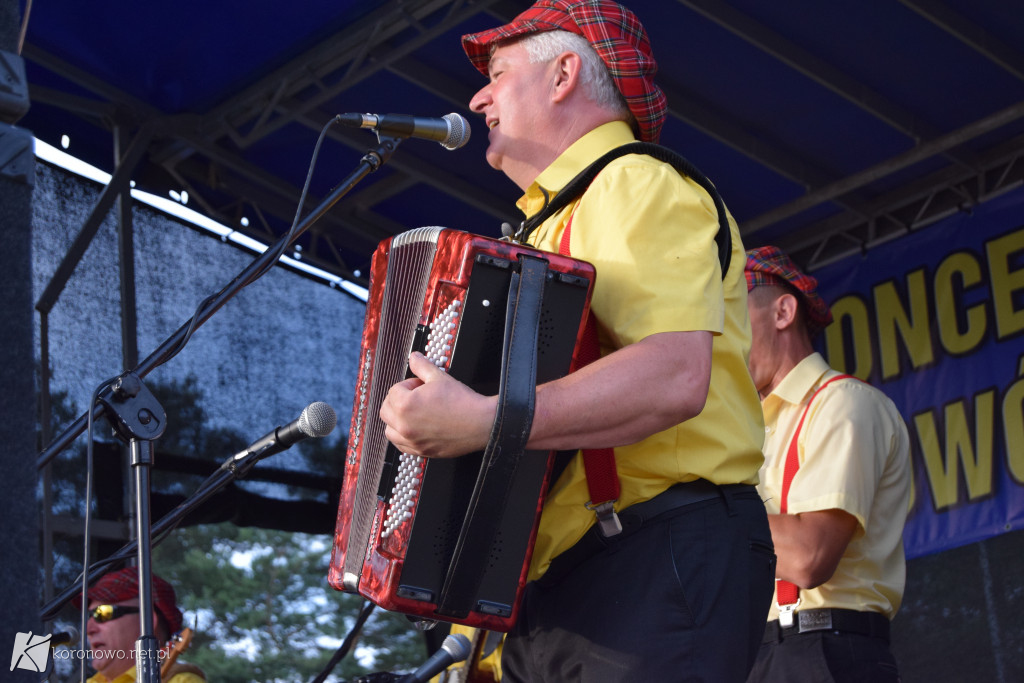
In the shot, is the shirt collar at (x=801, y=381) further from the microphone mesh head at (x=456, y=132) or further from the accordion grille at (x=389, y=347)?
the accordion grille at (x=389, y=347)

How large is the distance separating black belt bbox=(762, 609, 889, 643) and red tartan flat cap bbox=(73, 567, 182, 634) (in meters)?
2.87

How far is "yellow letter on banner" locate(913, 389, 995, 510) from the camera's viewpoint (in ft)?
17.9

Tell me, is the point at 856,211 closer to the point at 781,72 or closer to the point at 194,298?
the point at 781,72

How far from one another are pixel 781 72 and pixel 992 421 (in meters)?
1.98

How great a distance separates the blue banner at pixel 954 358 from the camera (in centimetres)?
540

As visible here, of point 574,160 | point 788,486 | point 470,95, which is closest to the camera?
point 574,160

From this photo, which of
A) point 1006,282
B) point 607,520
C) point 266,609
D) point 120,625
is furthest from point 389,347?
point 266,609

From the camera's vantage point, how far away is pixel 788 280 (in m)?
3.97

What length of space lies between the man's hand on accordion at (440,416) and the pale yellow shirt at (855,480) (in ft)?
5.93

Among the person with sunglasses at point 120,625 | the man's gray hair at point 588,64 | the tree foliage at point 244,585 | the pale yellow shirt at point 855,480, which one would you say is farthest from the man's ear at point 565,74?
the tree foliage at point 244,585

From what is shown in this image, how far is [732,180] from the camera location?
601cm

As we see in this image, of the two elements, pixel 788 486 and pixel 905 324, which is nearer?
pixel 788 486

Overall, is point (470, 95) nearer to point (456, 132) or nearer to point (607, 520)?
point (456, 132)

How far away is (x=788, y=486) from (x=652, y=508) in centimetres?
167
